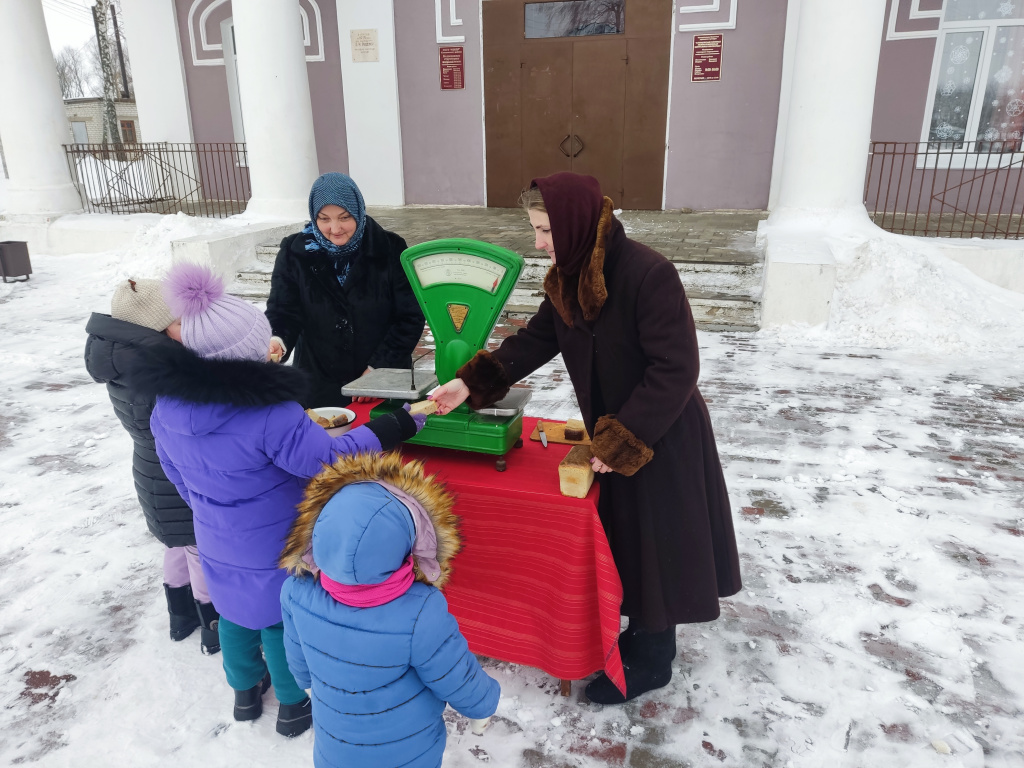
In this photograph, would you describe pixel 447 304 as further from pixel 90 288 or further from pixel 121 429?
pixel 90 288

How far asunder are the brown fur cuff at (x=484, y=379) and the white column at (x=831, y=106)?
20.5ft

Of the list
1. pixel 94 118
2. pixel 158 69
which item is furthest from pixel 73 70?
pixel 158 69

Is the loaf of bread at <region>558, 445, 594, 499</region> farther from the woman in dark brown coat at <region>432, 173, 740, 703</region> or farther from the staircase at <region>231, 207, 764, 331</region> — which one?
the staircase at <region>231, 207, 764, 331</region>

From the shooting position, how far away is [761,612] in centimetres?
262

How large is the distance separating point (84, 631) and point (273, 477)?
4.60 feet

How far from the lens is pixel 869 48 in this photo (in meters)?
6.69

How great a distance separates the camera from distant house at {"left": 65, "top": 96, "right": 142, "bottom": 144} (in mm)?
28797

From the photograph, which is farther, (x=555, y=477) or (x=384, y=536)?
(x=555, y=477)

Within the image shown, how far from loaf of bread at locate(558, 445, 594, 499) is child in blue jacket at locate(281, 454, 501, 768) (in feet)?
1.35

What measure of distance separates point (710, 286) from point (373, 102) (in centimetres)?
707

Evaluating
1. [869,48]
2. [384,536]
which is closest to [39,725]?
[384,536]

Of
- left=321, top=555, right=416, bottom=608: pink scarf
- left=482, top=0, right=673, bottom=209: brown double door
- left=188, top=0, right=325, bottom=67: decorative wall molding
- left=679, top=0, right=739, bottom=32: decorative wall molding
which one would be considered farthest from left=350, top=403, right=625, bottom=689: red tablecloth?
left=188, top=0, right=325, bottom=67: decorative wall molding

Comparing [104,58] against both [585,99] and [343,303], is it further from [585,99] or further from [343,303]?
[343,303]

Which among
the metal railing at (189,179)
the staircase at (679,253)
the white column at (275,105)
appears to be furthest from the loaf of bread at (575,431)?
the metal railing at (189,179)
